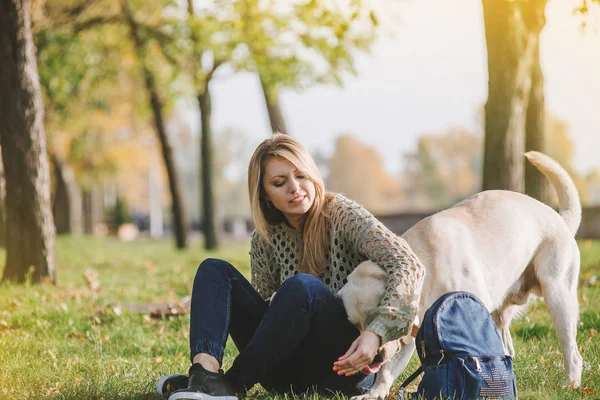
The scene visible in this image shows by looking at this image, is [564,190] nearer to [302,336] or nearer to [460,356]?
[460,356]

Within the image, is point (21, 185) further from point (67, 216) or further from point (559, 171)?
point (67, 216)

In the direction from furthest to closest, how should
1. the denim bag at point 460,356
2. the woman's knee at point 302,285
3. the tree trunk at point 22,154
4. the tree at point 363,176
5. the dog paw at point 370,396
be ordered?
1. the tree at point 363,176
2. the tree trunk at point 22,154
3. the dog paw at point 370,396
4. the woman's knee at point 302,285
5. the denim bag at point 460,356

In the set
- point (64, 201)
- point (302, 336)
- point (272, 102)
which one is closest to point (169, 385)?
point (302, 336)

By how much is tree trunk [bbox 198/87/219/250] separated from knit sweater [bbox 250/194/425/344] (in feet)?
39.6

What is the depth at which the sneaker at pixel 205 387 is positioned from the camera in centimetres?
317

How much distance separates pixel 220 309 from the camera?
3.57m

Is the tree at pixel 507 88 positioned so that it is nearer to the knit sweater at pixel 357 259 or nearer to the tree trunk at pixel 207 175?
the knit sweater at pixel 357 259

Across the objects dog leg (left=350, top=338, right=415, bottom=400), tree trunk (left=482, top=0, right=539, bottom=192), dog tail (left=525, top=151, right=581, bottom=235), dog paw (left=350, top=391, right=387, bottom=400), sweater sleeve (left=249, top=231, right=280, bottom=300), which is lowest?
dog paw (left=350, top=391, right=387, bottom=400)

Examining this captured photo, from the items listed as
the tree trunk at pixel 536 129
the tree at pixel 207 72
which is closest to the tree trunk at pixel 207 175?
the tree at pixel 207 72

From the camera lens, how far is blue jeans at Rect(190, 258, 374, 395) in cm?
340

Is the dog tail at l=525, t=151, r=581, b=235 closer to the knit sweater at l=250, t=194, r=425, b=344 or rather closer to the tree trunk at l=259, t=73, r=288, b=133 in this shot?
the knit sweater at l=250, t=194, r=425, b=344

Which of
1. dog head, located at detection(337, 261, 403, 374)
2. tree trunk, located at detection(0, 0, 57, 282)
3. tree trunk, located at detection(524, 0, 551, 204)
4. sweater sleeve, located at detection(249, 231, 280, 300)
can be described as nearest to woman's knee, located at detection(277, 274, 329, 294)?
dog head, located at detection(337, 261, 403, 374)

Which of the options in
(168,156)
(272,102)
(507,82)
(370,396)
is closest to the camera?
(370,396)

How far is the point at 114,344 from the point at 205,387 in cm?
230
